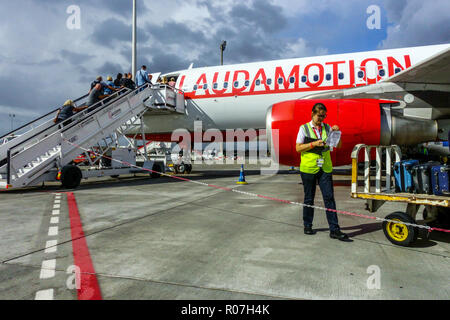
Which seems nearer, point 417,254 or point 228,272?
point 228,272

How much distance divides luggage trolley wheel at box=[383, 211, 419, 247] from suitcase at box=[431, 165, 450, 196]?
528 millimetres

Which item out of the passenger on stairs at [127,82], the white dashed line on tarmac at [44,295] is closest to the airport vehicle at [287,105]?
the passenger on stairs at [127,82]

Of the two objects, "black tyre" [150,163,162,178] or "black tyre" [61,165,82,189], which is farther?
"black tyre" [150,163,162,178]

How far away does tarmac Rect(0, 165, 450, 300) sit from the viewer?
2.61 m

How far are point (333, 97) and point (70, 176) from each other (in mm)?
8541

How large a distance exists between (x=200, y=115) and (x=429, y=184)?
34.4 feet

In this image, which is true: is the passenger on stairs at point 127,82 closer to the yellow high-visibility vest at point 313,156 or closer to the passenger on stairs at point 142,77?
the passenger on stairs at point 142,77

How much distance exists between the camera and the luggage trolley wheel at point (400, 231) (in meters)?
3.72

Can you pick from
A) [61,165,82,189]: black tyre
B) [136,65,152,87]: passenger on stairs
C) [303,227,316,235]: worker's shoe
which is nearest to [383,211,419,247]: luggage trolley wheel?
[303,227,316,235]: worker's shoe

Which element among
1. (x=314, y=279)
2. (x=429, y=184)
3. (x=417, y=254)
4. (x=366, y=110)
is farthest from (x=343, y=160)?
(x=314, y=279)

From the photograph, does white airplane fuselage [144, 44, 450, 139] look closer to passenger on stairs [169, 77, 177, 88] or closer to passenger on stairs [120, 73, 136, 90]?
passenger on stairs [169, 77, 177, 88]

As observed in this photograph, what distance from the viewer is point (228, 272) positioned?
300 centimetres
